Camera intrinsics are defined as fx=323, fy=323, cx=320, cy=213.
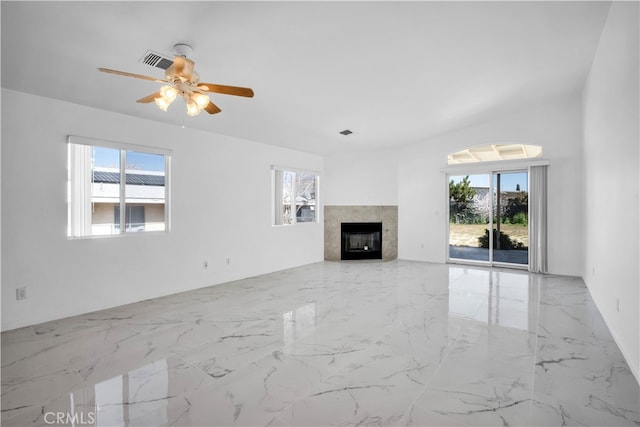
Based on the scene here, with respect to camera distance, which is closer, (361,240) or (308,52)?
(308,52)

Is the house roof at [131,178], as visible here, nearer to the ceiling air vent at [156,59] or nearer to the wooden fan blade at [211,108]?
the ceiling air vent at [156,59]

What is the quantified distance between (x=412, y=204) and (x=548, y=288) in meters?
3.19

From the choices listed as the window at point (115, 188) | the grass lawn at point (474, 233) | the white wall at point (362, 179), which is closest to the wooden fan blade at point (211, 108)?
the window at point (115, 188)

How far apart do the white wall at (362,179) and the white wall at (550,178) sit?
0.82 ft

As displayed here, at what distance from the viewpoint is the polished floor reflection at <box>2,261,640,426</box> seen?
1.98 m

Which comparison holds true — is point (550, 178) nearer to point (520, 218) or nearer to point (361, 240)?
point (520, 218)

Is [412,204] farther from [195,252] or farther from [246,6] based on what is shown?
[246,6]

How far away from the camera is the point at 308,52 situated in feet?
10.5

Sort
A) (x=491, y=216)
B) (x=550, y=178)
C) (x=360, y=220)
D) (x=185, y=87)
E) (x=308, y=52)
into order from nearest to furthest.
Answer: (x=185, y=87) → (x=308, y=52) → (x=550, y=178) → (x=491, y=216) → (x=360, y=220)

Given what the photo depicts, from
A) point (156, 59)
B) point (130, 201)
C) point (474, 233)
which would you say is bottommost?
point (474, 233)

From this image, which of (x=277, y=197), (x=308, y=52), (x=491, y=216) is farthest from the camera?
(x=491, y=216)

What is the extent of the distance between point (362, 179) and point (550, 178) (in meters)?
3.67

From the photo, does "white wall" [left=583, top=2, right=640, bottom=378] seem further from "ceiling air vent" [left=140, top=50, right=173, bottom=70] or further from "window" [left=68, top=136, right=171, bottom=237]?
"window" [left=68, top=136, right=171, bottom=237]

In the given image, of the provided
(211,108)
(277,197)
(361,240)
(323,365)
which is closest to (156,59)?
(211,108)
